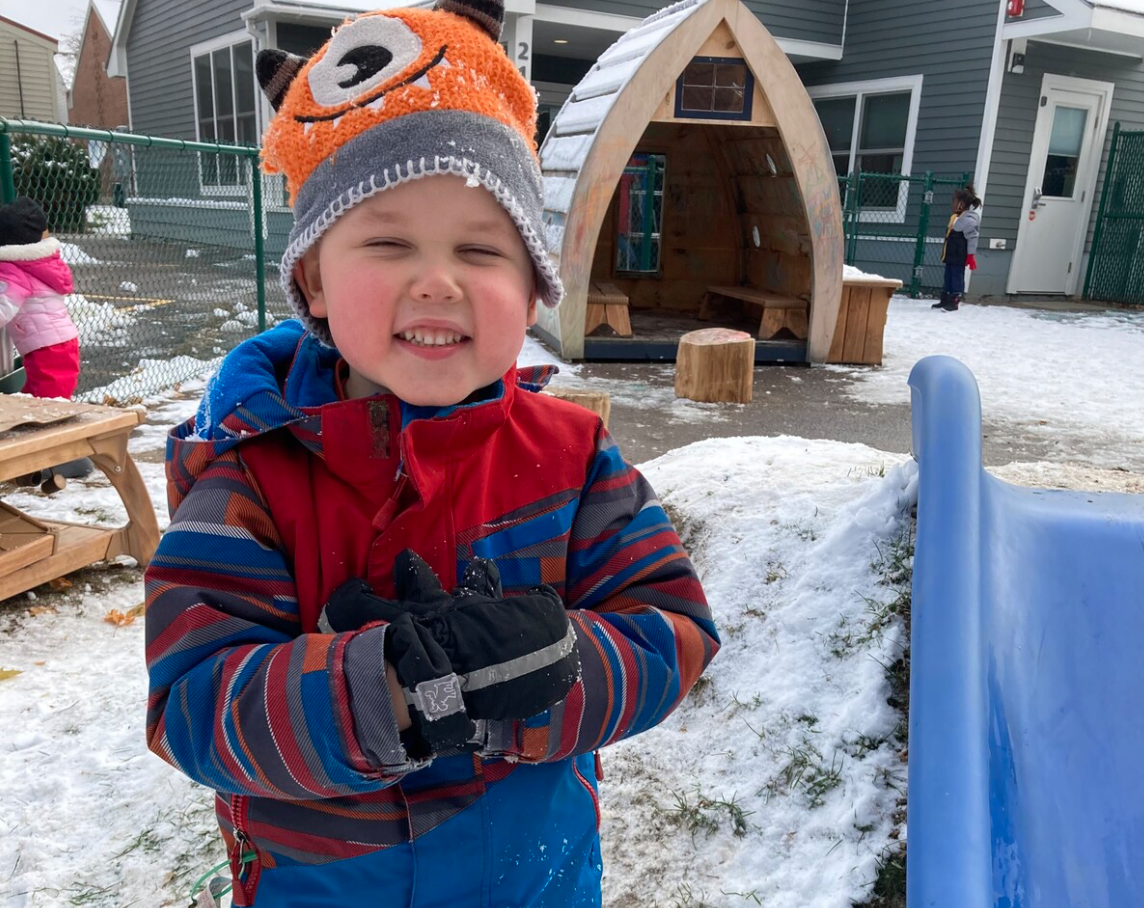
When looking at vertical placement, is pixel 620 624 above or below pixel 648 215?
below

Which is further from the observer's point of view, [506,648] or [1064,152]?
[1064,152]

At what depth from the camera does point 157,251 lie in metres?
14.1

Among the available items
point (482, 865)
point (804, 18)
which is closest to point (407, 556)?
point (482, 865)

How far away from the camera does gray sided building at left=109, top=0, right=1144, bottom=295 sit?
39.7 ft

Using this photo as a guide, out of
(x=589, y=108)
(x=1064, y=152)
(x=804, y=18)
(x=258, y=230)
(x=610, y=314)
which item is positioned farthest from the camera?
(x=804, y=18)

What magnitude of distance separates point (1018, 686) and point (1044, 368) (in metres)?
8.06

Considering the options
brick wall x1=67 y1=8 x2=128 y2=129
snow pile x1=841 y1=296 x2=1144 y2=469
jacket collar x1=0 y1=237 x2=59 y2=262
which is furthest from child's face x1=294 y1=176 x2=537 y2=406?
brick wall x1=67 y1=8 x2=128 y2=129

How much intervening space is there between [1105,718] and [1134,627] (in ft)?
0.64

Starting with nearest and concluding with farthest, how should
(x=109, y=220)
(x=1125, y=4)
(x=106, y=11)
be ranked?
(x=1125, y=4) < (x=109, y=220) < (x=106, y=11)

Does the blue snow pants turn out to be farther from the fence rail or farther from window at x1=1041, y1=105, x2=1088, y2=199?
window at x1=1041, y1=105, x2=1088, y2=199

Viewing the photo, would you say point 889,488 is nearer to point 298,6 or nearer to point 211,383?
point 211,383

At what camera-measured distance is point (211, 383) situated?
122 cm

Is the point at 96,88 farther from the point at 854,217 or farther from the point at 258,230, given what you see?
the point at 258,230

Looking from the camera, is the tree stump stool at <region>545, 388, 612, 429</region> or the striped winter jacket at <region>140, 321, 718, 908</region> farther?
the tree stump stool at <region>545, 388, 612, 429</region>
